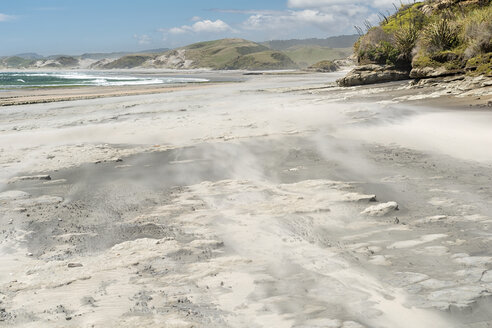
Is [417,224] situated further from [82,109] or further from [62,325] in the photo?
[82,109]

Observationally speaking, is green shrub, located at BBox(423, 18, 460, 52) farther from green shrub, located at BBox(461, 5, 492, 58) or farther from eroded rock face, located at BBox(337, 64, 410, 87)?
eroded rock face, located at BBox(337, 64, 410, 87)

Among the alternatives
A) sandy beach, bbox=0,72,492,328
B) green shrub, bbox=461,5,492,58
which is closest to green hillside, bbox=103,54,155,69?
green shrub, bbox=461,5,492,58

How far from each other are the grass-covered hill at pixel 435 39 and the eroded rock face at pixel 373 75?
590mm

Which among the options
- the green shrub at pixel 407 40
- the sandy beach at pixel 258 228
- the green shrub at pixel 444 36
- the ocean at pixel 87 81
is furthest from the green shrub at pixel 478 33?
the ocean at pixel 87 81

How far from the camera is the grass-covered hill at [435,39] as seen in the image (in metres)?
16.4

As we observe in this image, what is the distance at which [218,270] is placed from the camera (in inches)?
177

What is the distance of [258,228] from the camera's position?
5602mm

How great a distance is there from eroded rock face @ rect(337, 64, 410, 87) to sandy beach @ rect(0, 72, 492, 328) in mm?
10809

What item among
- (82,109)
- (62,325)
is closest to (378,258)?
(62,325)

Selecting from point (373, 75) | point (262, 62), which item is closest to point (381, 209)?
point (373, 75)

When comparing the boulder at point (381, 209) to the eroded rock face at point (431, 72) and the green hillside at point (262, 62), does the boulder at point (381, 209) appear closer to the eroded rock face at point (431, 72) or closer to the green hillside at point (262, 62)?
the eroded rock face at point (431, 72)

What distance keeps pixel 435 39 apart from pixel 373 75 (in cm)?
429

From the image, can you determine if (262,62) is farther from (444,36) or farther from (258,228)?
(258,228)

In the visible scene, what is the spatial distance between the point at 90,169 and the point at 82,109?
45.9 feet
